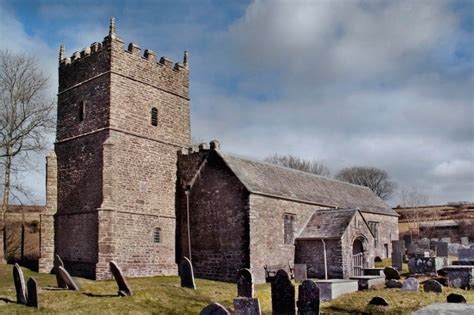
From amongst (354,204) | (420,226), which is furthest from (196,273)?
(420,226)

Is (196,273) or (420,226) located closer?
(196,273)

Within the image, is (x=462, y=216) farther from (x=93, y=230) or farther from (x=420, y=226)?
(x=93, y=230)

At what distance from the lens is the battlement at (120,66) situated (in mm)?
26406

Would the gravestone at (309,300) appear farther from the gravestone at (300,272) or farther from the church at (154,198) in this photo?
the church at (154,198)

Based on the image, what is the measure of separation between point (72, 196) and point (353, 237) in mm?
15932

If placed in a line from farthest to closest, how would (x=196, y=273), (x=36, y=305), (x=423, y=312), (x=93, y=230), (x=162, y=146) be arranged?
1. (x=162, y=146)
2. (x=196, y=273)
3. (x=93, y=230)
4. (x=36, y=305)
5. (x=423, y=312)

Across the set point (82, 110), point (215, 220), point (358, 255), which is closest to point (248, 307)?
point (215, 220)

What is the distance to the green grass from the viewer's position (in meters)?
14.8

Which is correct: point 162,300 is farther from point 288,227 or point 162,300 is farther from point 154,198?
point 288,227

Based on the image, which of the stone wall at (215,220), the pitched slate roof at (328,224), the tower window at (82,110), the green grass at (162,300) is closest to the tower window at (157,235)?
the stone wall at (215,220)

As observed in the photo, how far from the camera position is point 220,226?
2594cm

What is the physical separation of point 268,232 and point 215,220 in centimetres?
297

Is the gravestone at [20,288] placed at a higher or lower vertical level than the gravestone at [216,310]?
lower

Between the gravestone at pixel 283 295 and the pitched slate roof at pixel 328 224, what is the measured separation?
13.3 metres
